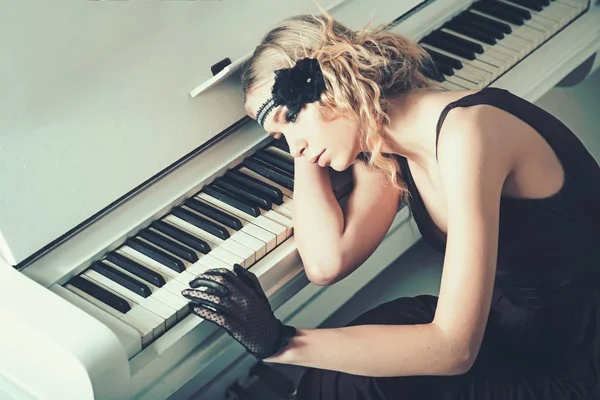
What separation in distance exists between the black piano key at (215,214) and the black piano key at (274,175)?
0.50 ft

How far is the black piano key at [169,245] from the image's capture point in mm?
1598

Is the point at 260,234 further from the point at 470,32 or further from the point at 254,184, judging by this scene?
the point at 470,32

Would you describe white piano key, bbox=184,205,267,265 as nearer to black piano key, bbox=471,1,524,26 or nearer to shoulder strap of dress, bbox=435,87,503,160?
shoulder strap of dress, bbox=435,87,503,160

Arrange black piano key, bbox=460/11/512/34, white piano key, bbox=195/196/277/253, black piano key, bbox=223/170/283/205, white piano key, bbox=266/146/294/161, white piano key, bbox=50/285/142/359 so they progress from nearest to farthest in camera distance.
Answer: white piano key, bbox=50/285/142/359
white piano key, bbox=195/196/277/253
black piano key, bbox=223/170/283/205
white piano key, bbox=266/146/294/161
black piano key, bbox=460/11/512/34

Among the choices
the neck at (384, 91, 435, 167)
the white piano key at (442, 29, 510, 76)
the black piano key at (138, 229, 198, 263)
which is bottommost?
the white piano key at (442, 29, 510, 76)

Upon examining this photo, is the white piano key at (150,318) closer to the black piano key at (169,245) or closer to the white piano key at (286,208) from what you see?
the black piano key at (169,245)

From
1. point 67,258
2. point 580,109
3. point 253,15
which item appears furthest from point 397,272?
point 67,258

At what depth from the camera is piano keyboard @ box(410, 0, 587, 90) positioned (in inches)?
81.8

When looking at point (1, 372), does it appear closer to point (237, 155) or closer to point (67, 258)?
point (67, 258)

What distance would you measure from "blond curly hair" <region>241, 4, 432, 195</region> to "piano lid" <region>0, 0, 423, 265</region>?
12 centimetres

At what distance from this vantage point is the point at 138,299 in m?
1.52

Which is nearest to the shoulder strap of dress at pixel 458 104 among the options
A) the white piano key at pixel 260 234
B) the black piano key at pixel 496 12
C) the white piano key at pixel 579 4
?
the white piano key at pixel 260 234

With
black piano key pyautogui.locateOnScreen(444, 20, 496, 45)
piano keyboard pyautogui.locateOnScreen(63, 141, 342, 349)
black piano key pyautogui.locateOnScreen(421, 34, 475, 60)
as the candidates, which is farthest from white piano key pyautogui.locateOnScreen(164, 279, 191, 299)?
black piano key pyautogui.locateOnScreen(444, 20, 496, 45)

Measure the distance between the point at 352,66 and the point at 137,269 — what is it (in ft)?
1.78
